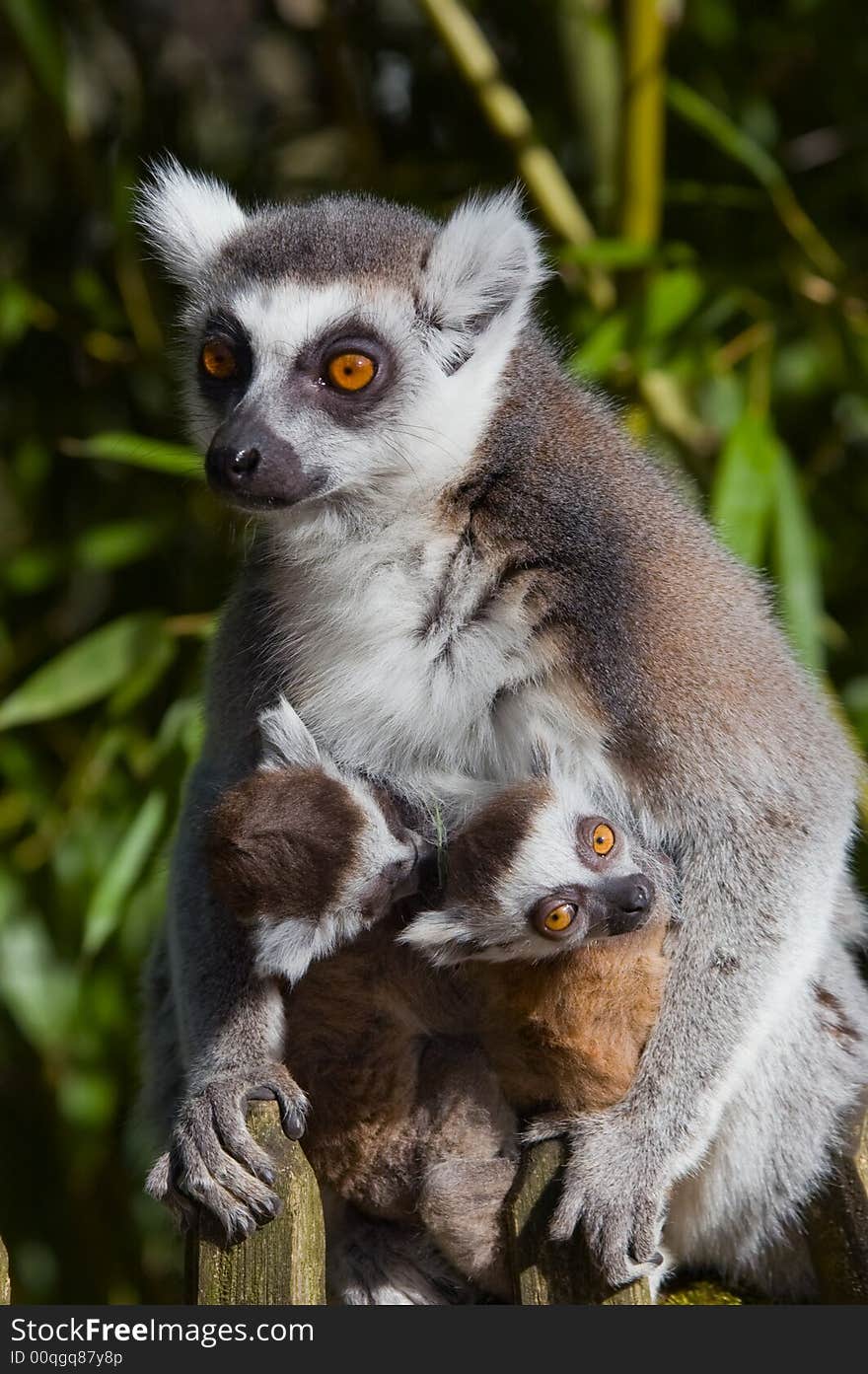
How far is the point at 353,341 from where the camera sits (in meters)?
2.67

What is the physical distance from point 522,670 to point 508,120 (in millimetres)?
2600

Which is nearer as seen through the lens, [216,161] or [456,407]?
[456,407]

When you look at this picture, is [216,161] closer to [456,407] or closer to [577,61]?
[577,61]

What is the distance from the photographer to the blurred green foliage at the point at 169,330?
4.23 metres

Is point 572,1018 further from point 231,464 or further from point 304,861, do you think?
point 231,464

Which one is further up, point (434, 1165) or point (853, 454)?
point (853, 454)

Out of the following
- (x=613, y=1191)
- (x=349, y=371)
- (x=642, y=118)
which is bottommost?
(x=613, y=1191)

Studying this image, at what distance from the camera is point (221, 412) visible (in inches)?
110

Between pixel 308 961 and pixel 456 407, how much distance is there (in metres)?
0.97

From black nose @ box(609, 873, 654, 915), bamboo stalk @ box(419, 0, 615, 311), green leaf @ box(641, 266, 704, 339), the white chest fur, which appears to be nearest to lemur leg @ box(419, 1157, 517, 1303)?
black nose @ box(609, 873, 654, 915)

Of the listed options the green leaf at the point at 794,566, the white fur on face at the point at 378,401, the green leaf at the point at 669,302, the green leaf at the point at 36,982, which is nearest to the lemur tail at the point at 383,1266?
the white fur on face at the point at 378,401

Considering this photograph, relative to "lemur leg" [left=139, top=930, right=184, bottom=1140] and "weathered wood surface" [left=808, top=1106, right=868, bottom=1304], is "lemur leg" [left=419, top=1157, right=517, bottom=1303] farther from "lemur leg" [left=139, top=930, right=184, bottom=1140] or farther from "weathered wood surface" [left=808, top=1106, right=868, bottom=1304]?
"lemur leg" [left=139, top=930, right=184, bottom=1140]

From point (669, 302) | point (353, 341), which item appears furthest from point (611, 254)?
point (353, 341)

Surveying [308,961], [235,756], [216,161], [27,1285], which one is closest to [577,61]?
[216,161]
